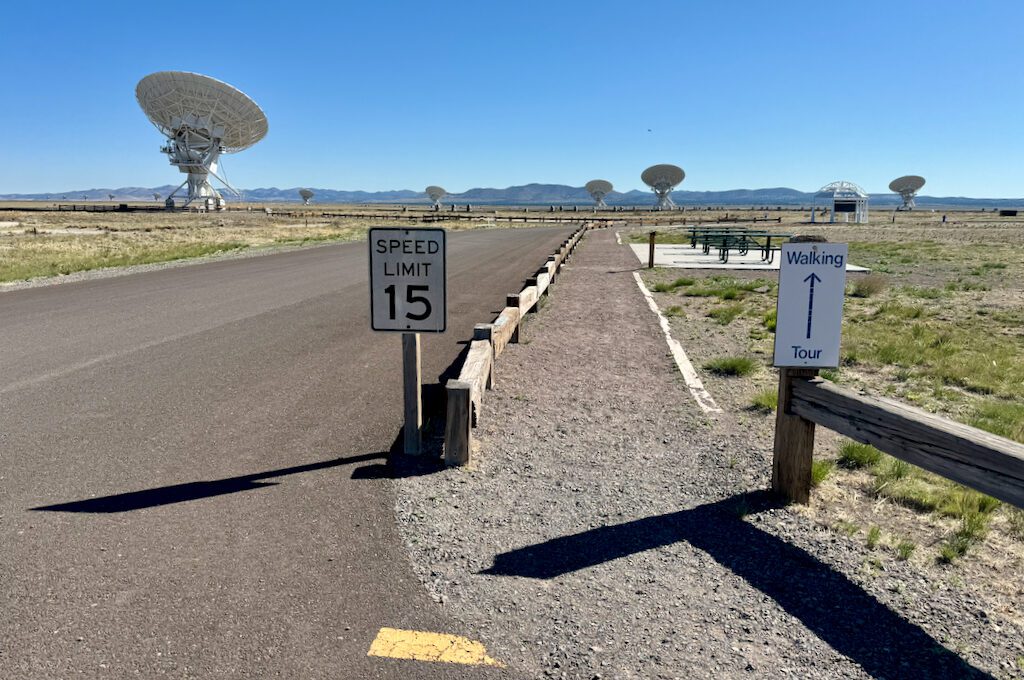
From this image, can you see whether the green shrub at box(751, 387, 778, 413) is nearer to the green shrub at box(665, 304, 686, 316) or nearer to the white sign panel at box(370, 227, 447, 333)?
the white sign panel at box(370, 227, 447, 333)

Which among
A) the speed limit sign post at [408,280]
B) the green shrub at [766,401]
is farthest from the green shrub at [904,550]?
the speed limit sign post at [408,280]

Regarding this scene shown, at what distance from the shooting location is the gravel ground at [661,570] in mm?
3004

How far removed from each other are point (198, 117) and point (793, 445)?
8570cm

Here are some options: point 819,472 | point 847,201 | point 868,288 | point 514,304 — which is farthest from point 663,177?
point 819,472

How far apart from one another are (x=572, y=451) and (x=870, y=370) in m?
4.73

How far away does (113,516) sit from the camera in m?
4.19

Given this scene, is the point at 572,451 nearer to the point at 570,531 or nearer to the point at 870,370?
the point at 570,531

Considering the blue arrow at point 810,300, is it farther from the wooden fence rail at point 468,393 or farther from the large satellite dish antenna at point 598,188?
the large satellite dish antenna at point 598,188

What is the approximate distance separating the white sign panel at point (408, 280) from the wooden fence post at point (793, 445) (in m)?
2.29

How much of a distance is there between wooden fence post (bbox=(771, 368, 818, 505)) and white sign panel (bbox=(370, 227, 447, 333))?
229cm

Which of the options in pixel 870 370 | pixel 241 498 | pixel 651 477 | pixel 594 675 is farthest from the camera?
pixel 870 370

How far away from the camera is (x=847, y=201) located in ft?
194

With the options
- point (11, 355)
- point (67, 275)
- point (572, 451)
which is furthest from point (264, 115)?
point (572, 451)

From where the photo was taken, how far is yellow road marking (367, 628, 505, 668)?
2936 millimetres
